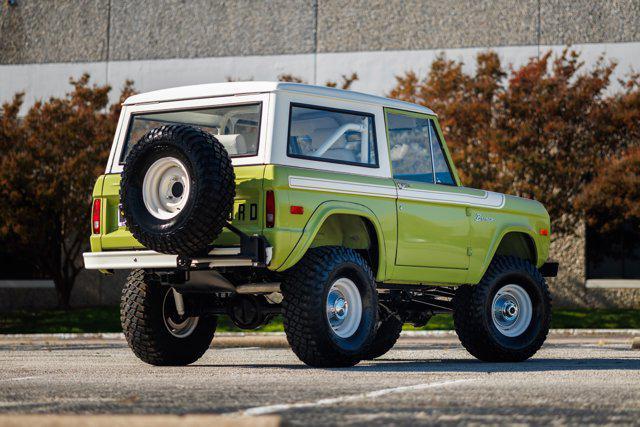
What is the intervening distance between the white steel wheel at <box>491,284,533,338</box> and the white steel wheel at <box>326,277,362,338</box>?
2.19 meters

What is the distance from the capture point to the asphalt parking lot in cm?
686

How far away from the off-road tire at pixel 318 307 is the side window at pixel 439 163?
1.94 meters

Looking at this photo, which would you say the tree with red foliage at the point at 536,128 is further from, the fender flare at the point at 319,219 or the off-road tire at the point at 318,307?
the off-road tire at the point at 318,307

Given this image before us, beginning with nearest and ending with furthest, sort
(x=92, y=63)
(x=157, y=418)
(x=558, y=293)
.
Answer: (x=157, y=418), (x=558, y=293), (x=92, y=63)

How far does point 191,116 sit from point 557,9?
65.8 feet

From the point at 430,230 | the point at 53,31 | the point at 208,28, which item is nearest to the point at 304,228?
the point at 430,230

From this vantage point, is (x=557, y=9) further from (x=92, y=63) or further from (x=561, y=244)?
(x=92, y=63)

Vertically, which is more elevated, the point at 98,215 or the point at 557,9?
the point at 557,9

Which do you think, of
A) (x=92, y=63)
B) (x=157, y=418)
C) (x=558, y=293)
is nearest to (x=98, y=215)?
(x=157, y=418)

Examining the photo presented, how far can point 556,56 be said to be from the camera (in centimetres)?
2772

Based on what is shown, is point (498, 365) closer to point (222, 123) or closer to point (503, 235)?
point (503, 235)

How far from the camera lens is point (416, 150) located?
12.4 metres

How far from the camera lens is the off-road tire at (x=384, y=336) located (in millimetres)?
13328

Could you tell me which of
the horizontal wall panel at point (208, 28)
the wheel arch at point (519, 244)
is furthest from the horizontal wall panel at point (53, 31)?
the wheel arch at point (519, 244)
